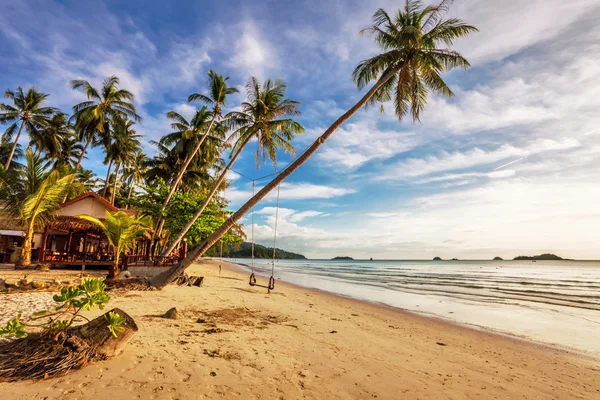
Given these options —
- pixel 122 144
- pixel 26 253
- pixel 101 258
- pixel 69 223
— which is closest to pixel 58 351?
pixel 69 223

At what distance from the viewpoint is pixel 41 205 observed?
1441cm

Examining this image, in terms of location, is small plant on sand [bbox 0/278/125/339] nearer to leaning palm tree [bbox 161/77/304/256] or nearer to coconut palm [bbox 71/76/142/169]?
leaning palm tree [bbox 161/77/304/256]

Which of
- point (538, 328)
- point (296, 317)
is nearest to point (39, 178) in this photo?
point (296, 317)

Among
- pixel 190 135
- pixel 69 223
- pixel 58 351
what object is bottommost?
pixel 58 351

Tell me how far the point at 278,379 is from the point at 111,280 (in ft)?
29.5

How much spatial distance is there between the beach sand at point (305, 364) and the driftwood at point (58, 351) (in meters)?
0.15

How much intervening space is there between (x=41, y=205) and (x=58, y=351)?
14.3 m

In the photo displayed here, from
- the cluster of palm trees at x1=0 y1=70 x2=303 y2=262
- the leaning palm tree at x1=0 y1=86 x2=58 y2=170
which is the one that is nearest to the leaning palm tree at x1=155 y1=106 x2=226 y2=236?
the cluster of palm trees at x1=0 y1=70 x2=303 y2=262

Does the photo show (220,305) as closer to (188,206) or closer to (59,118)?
(188,206)

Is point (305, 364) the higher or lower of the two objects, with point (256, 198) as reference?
lower

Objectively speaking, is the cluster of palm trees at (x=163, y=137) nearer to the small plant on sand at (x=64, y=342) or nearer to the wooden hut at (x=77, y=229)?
the wooden hut at (x=77, y=229)

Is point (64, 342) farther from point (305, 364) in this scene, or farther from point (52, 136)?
point (52, 136)

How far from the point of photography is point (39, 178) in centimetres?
1576

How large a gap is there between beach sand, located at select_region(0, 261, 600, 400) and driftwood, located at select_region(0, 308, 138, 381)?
0.15m
